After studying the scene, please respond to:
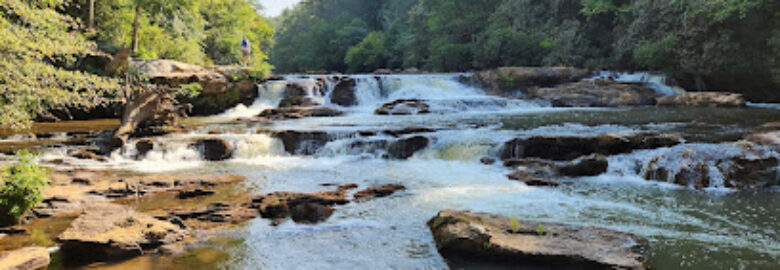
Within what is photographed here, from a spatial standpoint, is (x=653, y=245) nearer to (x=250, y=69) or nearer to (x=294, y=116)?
(x=294, y=116)

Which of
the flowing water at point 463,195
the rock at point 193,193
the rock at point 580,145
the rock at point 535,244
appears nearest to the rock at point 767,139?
the flowing water at point 463,195

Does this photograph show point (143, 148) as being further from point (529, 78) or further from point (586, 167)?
point (529, 78)

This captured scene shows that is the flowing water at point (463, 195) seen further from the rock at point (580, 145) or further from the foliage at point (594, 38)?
the foliage at point (594, 38)

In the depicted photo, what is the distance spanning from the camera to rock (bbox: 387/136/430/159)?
39.0ft

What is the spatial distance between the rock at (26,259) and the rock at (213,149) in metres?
7.12

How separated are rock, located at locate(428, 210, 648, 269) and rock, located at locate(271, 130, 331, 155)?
7348 millimetres

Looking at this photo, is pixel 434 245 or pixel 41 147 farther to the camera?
pixel 41 147

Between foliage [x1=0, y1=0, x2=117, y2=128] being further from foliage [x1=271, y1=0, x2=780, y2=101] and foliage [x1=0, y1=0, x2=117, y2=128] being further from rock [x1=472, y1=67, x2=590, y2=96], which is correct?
foliage [x1=271, y1=0, x2=780, y2=101]

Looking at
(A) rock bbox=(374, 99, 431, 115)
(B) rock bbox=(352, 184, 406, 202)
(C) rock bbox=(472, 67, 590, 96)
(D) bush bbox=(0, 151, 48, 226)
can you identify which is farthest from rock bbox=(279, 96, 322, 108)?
(D) bush bbox=(0, 151, 48, 226)

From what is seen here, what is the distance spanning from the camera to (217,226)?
609 cm

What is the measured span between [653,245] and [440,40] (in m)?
30.7

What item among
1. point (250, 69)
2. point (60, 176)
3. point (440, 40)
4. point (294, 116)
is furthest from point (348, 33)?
point (60, 176)

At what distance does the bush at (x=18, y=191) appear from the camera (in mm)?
5812

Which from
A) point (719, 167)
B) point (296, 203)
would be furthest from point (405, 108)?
point (296, 203)
